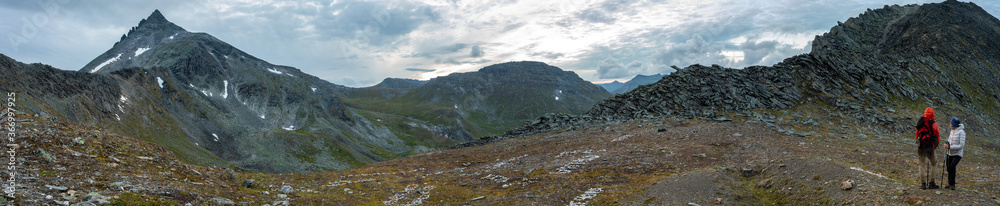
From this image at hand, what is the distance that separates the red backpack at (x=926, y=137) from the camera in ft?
49.7

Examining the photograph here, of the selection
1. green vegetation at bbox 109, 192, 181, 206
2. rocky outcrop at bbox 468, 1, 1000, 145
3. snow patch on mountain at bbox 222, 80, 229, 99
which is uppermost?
snow patch on mountain at bbox 222, 80, 229, 99

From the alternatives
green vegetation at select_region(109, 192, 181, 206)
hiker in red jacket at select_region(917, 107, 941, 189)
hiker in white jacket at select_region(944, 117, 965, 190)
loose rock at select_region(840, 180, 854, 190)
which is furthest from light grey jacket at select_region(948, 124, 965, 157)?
green vegetation at select_region(109, 192, 181, 206)

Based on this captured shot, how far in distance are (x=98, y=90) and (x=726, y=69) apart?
466 feet

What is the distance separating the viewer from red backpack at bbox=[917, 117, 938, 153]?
15.1 meters

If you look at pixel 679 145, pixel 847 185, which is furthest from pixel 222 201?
pixel 679 145

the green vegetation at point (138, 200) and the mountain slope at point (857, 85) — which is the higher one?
the mountain slope at point (857, 85)

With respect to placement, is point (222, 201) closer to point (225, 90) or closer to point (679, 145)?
point (679, 145)

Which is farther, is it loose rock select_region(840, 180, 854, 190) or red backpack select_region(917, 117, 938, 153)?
loose rock select_region(840, 180, 854, 190)

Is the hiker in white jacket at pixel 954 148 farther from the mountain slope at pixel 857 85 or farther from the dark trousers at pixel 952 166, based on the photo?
the mountain slope at pixel 857 85

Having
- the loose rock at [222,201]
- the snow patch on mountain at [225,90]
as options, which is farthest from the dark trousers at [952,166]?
the snow patch on mountain at [225,90]

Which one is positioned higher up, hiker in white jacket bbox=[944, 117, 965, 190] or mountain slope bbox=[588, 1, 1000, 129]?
A: mountain slope bbox=[588, 1, 1000, 129]

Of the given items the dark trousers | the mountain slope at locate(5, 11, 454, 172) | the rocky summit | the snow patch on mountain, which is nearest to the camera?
the dark trousers

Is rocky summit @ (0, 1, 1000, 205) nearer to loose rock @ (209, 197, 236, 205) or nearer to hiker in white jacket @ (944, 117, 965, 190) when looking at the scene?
loose rock @ (209, 197, 236, 205)

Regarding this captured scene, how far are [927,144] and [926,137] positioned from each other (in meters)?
0.27
